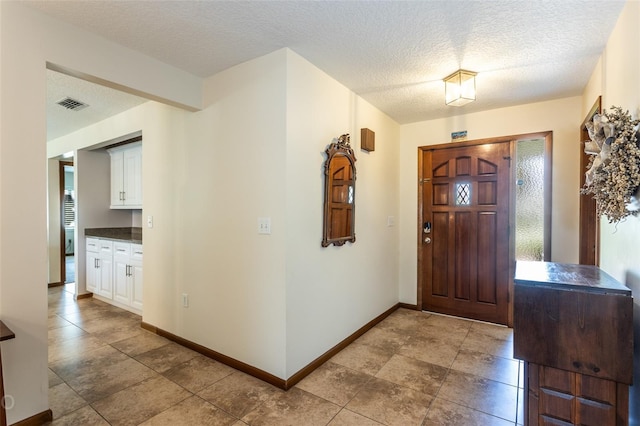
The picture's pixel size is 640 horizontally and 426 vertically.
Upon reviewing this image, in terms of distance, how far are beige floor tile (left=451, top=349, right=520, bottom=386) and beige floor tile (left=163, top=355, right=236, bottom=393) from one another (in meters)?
1.90

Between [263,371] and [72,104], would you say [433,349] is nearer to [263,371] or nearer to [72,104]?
[263,371]

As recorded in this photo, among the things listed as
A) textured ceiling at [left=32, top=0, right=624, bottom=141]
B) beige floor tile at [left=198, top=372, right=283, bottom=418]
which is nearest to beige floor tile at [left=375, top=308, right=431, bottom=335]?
beige floor tile at [left=198, top=372, right=283, bottom=418]

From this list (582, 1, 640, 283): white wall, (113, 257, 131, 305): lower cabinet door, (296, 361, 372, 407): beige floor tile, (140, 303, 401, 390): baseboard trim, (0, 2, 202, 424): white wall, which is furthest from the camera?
(113, 257, 131, 305): lower cabinet door

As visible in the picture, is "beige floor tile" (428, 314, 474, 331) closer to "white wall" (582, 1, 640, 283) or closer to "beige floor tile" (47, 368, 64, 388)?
"white wall" (582, 1, 640, 283)

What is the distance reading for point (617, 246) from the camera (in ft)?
6.25

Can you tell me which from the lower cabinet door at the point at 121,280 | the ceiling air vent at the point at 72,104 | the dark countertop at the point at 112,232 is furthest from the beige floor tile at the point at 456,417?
the ceiling air vent at the point at 72,104

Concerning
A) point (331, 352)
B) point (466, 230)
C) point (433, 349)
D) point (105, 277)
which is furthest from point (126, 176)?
point (466, 230)

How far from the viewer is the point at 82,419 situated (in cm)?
189

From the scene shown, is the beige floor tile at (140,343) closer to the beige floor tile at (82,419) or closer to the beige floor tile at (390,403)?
the beige floor tile at (82,419)

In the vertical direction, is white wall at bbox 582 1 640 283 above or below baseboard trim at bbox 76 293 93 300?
above

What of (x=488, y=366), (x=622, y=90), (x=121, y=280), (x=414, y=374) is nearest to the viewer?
(x=622, y=90)

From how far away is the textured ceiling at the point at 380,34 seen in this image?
1.78 m

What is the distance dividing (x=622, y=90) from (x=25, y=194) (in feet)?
11.8

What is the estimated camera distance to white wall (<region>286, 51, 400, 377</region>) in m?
2.29
